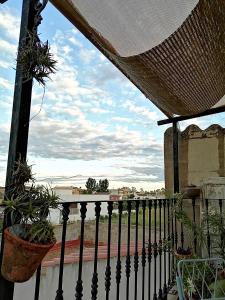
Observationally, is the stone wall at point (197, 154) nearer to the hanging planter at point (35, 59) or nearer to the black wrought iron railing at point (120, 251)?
the black wrought iron railing at point (120, 251)

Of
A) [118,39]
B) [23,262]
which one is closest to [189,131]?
[118,39]

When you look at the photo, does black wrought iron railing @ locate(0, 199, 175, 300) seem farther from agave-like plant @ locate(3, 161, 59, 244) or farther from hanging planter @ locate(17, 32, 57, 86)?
hanging planter @ locate(17, 32, 57, 86)

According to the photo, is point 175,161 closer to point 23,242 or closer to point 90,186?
point 90,186

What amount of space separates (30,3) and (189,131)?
359cm

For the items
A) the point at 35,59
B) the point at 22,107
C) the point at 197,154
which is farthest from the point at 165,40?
the point at 197,154

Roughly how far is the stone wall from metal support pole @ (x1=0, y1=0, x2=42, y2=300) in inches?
137

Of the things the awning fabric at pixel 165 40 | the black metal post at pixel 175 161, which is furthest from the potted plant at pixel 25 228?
the black metal post at pixel 175 161

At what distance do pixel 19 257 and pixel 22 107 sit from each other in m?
0.64

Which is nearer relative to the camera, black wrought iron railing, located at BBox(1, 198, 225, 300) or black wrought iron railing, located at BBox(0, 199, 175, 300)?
black wrought iron railing, located at BBox(0, 199, 175, 300)

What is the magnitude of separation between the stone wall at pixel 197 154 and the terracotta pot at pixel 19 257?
3.60 meters

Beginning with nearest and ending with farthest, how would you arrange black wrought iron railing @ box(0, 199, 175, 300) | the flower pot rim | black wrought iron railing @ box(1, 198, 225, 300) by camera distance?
1. the flower pot rim
2. black wrought iron railing @ box(0, 199, 175, 300)
3. black wrought iron railing @ box(1, 198, 225, 300)

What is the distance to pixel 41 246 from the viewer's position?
3.29ft

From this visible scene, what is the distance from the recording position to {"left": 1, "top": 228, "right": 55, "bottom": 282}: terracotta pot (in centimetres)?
99

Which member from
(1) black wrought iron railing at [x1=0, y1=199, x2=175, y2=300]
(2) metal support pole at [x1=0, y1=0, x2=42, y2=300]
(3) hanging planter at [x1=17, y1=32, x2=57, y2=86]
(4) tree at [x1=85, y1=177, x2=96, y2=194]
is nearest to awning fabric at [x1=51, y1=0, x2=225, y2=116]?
(2) metal support pole at [x1=0, y1=0, x2=42, y2=300]
